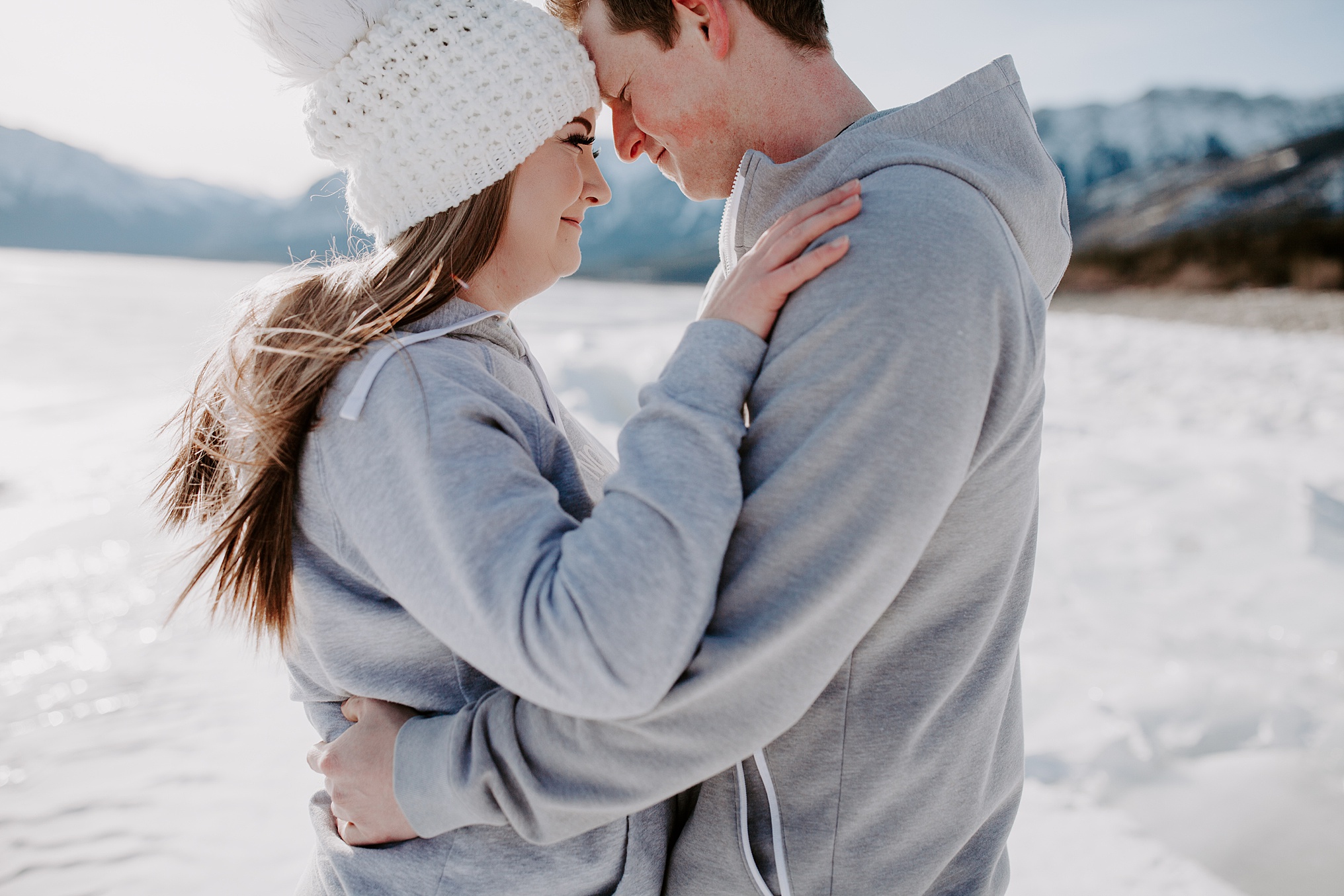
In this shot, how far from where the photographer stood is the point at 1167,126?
79.1m

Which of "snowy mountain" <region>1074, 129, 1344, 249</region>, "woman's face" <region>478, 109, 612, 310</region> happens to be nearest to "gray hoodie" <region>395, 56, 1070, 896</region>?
"woman's face" <region>478, 109, 612, 310</region>

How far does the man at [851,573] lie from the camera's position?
89 centimetres

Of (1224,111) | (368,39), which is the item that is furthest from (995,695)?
(1224,111)

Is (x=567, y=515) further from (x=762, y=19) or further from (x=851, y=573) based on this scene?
(x=762, y=19)

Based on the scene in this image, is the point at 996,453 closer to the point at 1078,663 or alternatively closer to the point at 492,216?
the point at 492,216

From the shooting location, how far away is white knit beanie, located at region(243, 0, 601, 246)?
1.30m

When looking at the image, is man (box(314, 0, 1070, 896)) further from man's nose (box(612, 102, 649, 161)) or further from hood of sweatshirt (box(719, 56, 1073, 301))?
man's nose (box(612, 102, 649, 161))

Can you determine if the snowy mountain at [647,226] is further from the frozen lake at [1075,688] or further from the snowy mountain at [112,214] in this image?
the frozen lake at [1075,688]

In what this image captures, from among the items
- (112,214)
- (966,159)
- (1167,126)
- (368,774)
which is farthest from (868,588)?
(112,214)

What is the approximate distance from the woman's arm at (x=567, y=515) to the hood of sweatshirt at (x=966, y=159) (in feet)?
0.47

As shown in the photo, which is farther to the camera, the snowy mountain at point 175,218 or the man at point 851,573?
the snowy mountain at point 175,218

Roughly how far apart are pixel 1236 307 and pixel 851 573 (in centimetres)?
1792

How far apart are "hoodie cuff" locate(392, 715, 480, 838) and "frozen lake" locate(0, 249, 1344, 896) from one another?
44 centimetres

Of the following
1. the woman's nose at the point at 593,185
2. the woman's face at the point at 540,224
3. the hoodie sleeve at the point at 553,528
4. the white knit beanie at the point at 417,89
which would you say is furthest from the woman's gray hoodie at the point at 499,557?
the woman's nose at the point at 593,185
